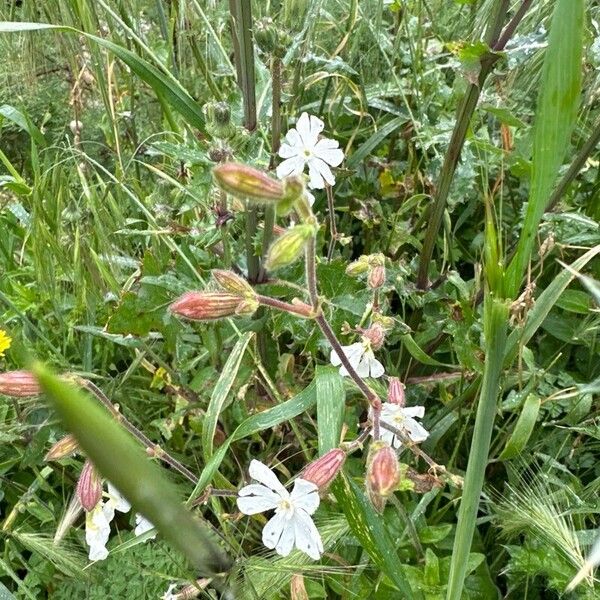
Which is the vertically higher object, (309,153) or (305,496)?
(309,153)

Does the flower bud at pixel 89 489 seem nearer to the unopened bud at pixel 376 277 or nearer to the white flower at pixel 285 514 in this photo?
the white flower at pixel 285 514

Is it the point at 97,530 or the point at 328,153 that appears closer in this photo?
the point at 97,530

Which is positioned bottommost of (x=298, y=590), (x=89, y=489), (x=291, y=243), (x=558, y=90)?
(x=298, y=590)

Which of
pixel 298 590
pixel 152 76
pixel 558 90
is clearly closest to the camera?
pixel 558 90

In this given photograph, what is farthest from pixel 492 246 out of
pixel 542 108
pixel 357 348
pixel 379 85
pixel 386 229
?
pixel 379 85

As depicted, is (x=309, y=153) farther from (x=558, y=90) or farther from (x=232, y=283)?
(x=558, y=90)

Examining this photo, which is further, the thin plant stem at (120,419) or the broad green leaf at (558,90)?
the thin plant stem at (120,419)

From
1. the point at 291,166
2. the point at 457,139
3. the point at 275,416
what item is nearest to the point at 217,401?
the point at 275,416

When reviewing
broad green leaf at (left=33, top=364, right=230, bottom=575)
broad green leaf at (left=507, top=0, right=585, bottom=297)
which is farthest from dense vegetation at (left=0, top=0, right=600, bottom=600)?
broad green leaf at (left=33, top=364, right=230, bottom=575)

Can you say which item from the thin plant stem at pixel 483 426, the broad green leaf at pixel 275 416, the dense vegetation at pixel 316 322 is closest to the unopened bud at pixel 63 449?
the dense vegetation at pixel 316 322
